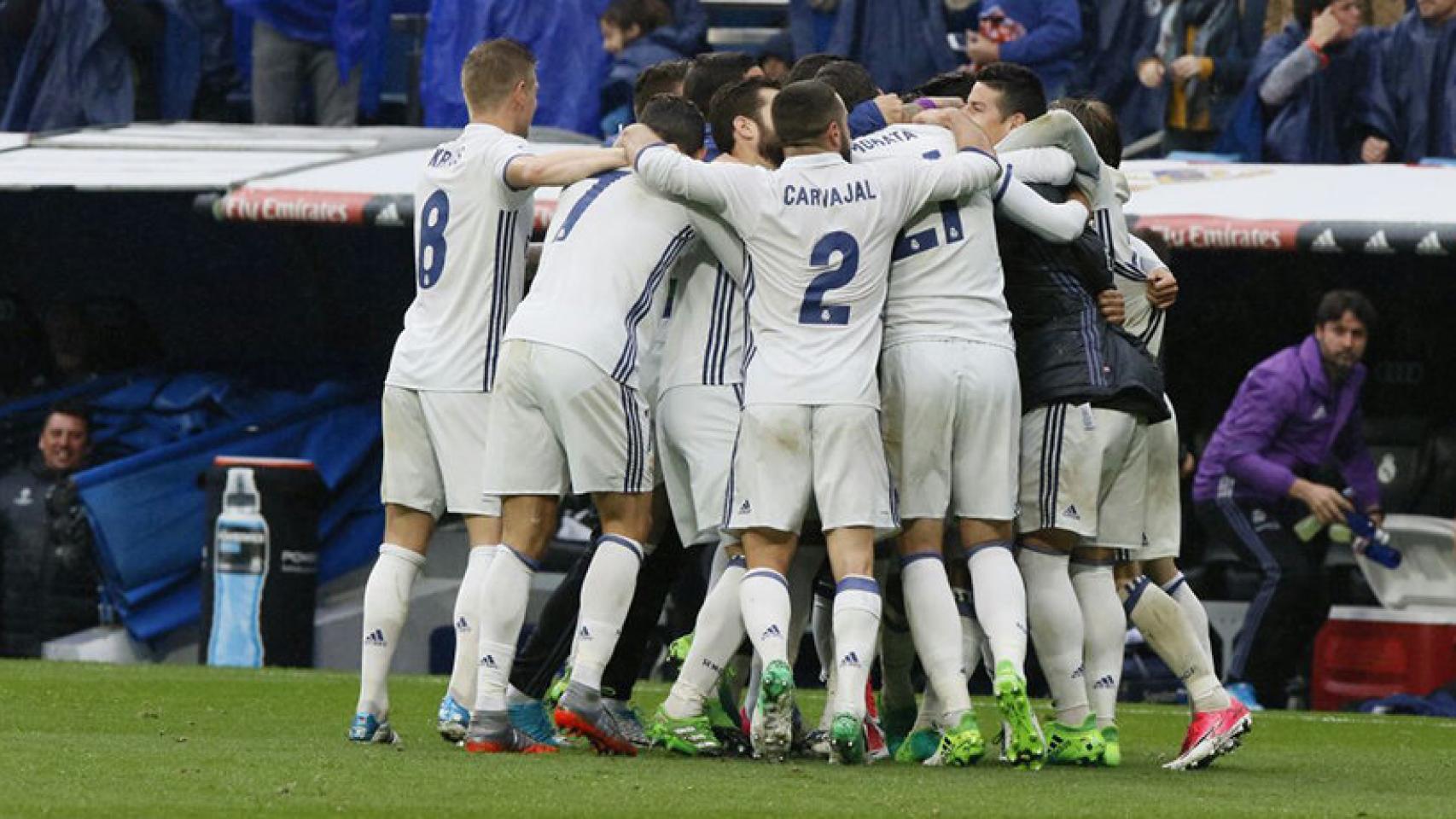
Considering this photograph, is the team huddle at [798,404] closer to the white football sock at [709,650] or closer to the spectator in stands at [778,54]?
the white football sock at [709,650]

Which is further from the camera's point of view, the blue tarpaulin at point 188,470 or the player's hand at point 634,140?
the blue tarpaulin at point 188,470

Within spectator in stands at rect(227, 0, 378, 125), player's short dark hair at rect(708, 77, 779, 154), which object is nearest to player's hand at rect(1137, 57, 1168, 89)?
spectator in stands at rect(227, 0, 378, 125)

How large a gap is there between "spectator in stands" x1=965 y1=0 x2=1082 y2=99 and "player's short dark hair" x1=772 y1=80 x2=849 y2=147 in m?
6.01

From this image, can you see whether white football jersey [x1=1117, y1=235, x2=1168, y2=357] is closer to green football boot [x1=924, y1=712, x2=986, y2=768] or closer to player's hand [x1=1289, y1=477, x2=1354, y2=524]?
green football boot [x1=924, y1=712, x2=986, y2=768]

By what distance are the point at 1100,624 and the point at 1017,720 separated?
29.5 inches

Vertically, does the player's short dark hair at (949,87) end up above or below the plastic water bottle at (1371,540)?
above

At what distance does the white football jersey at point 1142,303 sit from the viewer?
884cm

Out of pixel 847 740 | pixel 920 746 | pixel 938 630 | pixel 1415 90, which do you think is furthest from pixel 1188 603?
pixel 1415 90

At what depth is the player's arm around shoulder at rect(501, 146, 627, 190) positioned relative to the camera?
26.4ft

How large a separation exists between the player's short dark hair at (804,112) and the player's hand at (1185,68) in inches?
256

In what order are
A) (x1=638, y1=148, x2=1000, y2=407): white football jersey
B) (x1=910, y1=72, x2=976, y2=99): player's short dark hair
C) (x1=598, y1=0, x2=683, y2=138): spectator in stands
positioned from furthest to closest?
(x1=598, y1=0, x2=683, y2=138): spectator in stands → (x1=910, y1=72, x2=976, y2=99): player's short dark hair → (x1=638, y1=148, x2=1000, y2=407): white football jersey

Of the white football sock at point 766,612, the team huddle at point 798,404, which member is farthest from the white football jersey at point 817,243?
the white football sock at point 766,612

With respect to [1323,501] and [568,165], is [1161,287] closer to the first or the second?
[568,165]

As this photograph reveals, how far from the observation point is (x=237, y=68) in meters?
16.4
